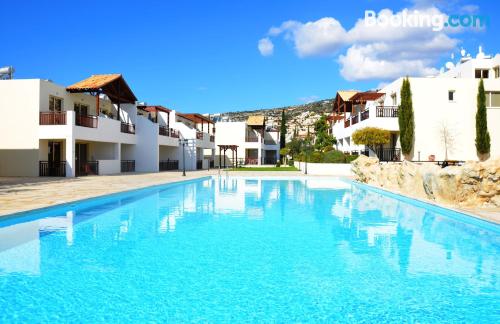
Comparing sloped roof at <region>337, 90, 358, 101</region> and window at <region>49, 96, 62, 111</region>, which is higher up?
sloped roof at <region>337, 90, 358, 101</region>

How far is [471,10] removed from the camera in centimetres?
2005

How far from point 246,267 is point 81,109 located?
22780 millimetres

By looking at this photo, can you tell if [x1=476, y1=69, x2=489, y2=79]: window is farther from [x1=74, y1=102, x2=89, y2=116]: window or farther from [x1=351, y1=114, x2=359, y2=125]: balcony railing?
[x1=74, y1=102, x2=89, y2=116]: window

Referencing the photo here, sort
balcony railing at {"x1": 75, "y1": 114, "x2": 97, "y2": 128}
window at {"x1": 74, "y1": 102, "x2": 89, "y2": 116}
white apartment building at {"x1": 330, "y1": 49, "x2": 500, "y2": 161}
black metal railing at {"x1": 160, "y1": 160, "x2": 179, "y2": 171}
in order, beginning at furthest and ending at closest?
black metal railing at {"x1": 160, "y1": 160, "x2": 179, "y2": 171}
white apartment building at {"x1": 330, "y1": 49, "x2": 500, "y2": 161}
window at {"x1": 74, "y1": 102, "x2": 89, "y2": 116}
balcony railing at {"x1": 75, "y1": 114, "x2": 97, "y2": 128}

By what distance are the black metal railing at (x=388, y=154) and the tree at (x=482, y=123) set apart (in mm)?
5095

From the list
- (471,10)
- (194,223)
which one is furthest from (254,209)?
(471,10)

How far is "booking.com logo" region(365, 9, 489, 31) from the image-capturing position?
64.6 feet

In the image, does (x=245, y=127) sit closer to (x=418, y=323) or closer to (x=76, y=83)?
(x=76, y=83)

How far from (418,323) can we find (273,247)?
329 cm

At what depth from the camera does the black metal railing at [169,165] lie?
33.4m

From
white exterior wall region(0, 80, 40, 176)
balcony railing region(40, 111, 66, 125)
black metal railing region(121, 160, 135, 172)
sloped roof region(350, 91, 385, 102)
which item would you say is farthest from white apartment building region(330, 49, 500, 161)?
white exterior wall region(0, 80, 40, 176)

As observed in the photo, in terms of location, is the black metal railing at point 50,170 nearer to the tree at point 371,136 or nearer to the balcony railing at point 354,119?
the tree at point 371,136

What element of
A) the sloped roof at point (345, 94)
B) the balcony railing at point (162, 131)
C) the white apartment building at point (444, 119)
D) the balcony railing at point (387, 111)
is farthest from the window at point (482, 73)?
the balcony railing at point (162, 131)

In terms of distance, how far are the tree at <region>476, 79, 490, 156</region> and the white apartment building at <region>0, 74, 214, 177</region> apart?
74.1 ft
